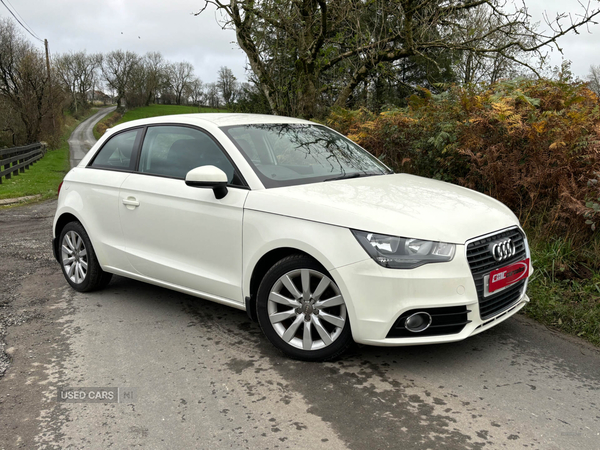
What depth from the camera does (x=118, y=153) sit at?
509cm

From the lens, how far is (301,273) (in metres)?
3.52

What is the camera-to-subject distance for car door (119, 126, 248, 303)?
394 centimetres

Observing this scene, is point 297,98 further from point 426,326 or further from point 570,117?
point 426,326

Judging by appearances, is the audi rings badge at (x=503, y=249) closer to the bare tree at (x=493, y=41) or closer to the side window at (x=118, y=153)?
the side window at (x=118, y=153)

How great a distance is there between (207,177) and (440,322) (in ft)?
6.17

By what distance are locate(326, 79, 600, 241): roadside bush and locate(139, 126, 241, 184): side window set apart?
10.8ft

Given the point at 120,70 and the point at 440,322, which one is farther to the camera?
the point at 120,70

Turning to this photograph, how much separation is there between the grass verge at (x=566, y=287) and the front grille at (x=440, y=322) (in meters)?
1.46

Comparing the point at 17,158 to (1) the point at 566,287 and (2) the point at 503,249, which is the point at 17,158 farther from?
(2) the point at 503,249

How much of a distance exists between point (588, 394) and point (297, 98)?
33.5 ft

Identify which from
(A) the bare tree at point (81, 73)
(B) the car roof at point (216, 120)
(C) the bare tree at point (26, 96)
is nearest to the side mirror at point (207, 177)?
(B) the car roof at point (216, 120)

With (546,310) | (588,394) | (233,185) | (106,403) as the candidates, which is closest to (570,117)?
(546,310)

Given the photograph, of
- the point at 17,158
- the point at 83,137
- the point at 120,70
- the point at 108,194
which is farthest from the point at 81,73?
the point at 108,194

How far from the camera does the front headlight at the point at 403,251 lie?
10.5 feet
